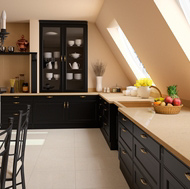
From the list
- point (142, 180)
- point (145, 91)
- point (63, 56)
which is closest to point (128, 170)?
point (142, 180)

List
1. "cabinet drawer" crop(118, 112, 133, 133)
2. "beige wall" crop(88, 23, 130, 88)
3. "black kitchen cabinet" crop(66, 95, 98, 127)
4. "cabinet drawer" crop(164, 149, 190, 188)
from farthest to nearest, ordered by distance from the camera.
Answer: "beige wall" crop(88, 23, 130, 88), "black kitchen cabinet" crop(66, 95, 98, 127), "cabinet drawer" crop(118, 112, 133, 133), "cabinet drawer" crop(164, 149, 190, 188)

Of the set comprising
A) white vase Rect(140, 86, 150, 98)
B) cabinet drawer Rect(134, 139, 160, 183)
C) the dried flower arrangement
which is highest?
the dried flower arrangement

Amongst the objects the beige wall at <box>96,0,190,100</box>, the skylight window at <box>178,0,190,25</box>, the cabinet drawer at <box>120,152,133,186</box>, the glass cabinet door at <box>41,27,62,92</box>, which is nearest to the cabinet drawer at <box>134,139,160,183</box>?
the cabinet drawer at <box>120,152,133,186</box>

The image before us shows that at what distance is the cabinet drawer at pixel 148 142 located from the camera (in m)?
1.79

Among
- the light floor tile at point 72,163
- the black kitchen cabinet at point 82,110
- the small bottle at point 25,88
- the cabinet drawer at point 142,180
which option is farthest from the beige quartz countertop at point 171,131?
the small bottle at point 25,88

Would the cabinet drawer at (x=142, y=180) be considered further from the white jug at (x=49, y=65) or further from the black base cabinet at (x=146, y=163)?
the white jug at (x=49, y=65)

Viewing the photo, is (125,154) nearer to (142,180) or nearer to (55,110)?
(142,180)

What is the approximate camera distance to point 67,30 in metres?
5.85

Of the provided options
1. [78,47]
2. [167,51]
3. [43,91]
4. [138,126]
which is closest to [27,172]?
[138,126]

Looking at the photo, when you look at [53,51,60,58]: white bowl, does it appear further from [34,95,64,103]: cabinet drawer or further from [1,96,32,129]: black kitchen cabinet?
[1,96,32,129]: black kitchen cabinet

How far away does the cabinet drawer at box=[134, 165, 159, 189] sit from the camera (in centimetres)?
191

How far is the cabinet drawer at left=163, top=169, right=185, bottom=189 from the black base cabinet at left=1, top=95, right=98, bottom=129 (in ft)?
13.4

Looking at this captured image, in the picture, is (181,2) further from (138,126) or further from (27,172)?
(27,172)

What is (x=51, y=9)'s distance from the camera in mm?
4871
